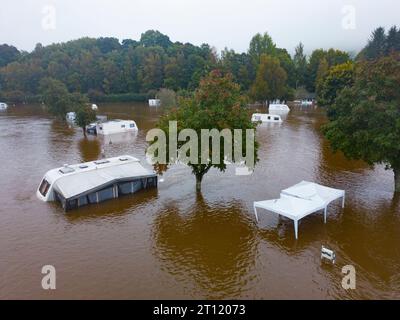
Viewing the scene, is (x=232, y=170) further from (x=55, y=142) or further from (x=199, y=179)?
(x=55, y=142)

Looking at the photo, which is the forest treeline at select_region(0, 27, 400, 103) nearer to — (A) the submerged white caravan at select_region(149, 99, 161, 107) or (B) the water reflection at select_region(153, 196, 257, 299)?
(A) the submerged white caravan at select_region(149, 99, 161, 107)

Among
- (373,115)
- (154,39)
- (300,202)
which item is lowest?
(300,202)

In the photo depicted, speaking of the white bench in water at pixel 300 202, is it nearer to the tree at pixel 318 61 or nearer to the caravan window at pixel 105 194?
the caravan window at pixel 105 194
